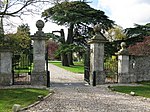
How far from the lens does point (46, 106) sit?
384 inches

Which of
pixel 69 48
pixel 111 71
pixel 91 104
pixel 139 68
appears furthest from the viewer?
pixel 69 48

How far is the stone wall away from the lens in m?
18.0

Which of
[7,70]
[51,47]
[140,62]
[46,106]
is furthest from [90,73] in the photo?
[51,47]

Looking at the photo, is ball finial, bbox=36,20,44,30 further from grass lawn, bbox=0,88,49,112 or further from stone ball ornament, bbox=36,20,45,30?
grass lawn, bbox=0,88,49,112

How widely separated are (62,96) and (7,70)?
463 cm

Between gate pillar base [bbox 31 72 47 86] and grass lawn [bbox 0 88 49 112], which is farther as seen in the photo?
gate pillar base [bbox 31 72 47 86]

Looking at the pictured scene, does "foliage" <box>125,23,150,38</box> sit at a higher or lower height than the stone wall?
higher

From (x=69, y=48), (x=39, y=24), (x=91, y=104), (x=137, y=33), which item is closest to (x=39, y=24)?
(x=39, y=24)

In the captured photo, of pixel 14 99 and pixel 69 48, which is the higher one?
pixel 69 48

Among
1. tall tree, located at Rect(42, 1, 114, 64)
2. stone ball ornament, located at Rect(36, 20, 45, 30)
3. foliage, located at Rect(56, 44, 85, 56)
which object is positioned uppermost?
tall tree, located at Rect(42, 1, 114, 64)

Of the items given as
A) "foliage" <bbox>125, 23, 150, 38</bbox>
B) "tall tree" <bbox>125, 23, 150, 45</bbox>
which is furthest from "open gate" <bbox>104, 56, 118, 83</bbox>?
"foliage" <bbox>125, 23, 150, 38</bbox>

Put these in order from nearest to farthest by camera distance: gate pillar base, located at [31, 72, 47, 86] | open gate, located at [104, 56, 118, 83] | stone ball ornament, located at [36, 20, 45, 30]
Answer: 1. gate pillar base, located at [31, 72, 47, 86]
2. stone ball ornament, located at [36, 20, 45, 30]
3. open gate, located at [104, 56, 118, 83]

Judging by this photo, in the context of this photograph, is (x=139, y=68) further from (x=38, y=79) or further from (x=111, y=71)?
(x=38, y=79)

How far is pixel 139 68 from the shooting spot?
18422mm
